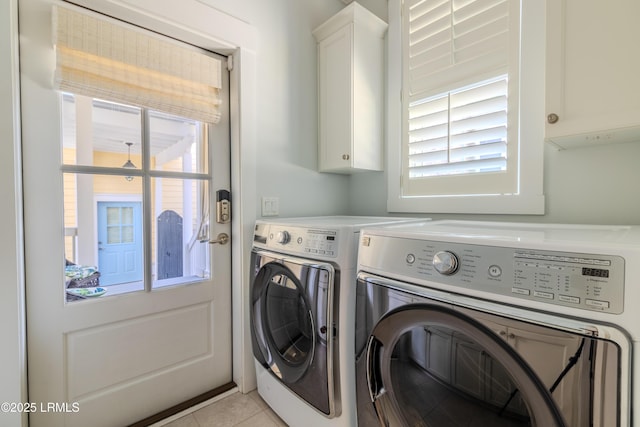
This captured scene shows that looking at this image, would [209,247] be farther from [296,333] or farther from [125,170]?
[296,333]

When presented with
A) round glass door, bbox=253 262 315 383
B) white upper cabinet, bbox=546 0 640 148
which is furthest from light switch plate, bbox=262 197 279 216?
white upper cabinet, bbox=546 0 640 148

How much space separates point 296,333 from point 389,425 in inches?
20.3

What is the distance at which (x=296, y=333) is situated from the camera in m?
1.28

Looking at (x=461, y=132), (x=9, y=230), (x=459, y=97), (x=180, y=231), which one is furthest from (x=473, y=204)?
(x=9, y=230)

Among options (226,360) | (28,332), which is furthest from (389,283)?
(28,332)

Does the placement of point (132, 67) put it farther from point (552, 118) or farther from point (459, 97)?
point (552, 118)

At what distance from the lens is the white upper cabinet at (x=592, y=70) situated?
2.81 feet

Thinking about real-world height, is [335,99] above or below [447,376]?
above

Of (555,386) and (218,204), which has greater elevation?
(218,204)

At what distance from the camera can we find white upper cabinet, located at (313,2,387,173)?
1717 mm

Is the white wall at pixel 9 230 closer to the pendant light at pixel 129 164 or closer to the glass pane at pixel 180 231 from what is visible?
the pendant light at pixel 129 164

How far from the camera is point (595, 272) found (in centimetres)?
55

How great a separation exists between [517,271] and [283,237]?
0.91 m

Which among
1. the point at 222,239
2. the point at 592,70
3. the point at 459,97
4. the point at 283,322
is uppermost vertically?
the point at 459,97
